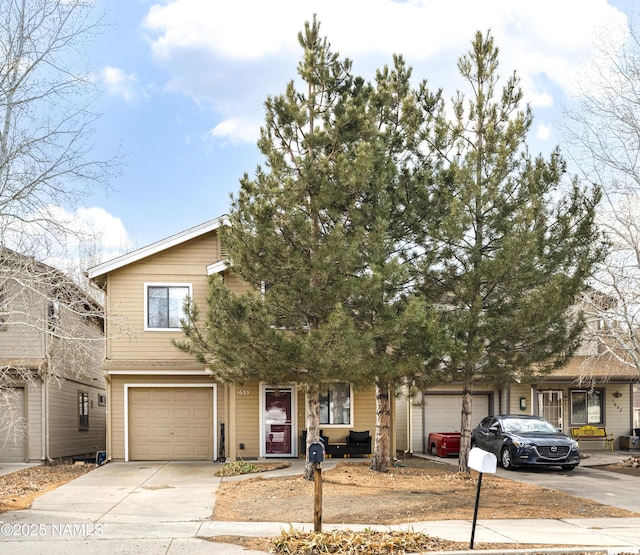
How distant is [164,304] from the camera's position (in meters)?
21.3

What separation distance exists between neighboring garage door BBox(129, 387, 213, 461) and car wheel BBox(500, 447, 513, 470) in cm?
818

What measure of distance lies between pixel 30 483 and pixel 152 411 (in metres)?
5.29

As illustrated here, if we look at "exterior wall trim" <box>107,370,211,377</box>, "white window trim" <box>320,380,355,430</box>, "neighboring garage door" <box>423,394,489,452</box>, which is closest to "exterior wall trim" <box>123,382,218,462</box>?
"exterior wall trim" <box>107,370,211,377</box>

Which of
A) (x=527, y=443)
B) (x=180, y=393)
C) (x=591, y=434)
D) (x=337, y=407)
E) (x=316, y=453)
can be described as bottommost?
(x=591, y=434)

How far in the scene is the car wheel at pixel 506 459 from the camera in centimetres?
2014

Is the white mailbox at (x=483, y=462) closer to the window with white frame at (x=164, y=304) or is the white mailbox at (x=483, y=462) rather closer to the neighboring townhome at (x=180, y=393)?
the neighboring townhome at (x=180, y=393)

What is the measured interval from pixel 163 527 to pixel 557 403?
1990 cm

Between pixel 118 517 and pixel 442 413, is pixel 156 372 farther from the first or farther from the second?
pixel 442 413

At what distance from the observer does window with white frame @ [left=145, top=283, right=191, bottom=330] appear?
2119 cm

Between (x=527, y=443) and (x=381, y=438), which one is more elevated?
(x=381, y=438)

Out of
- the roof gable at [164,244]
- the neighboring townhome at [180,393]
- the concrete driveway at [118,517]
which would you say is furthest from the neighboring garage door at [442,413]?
the concrete driveway at [118,517]

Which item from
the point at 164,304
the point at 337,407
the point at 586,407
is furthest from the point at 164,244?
the point at 586,407

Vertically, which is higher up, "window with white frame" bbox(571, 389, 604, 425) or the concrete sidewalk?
the concrete sidewalk

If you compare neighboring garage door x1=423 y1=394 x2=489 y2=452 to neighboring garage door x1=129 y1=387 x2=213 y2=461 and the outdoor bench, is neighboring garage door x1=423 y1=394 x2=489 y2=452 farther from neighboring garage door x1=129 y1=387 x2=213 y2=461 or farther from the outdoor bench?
neighboring garage door x1=129 y1=387 x2=213 y2=461
